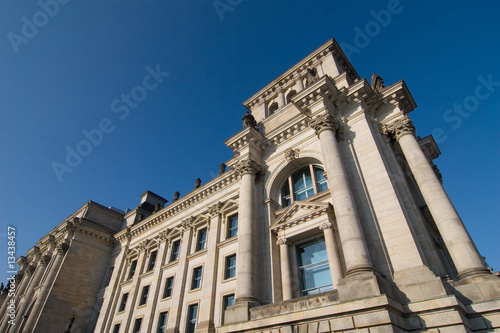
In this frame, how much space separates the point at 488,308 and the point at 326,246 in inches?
258

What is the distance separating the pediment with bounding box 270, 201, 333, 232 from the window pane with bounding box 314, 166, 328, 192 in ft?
6.49

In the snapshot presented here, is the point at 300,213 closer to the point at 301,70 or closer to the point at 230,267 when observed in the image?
the point at 230,267

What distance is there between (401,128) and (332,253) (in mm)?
7897

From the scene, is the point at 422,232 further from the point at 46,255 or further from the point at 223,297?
the point at 46,255

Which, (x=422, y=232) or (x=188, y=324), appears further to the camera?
(x=188, y=324)

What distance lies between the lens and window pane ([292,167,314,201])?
18.4 meters

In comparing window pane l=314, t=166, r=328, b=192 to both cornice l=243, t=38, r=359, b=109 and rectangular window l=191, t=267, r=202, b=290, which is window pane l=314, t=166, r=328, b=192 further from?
rectangular window l=191, t=267, r=202, b=290

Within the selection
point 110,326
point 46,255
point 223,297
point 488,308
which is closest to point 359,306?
point 488,308

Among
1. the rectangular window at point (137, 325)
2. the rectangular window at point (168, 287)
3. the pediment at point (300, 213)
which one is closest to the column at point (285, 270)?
the pediment at point (300, 213)

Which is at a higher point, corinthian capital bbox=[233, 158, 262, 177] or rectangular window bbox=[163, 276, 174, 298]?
corinthian capital bbox=[233, 158, 262, 177]

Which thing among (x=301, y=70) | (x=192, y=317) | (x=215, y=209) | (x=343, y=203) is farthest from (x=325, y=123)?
(x=192, y=317)

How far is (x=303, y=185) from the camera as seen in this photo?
62.5 feet

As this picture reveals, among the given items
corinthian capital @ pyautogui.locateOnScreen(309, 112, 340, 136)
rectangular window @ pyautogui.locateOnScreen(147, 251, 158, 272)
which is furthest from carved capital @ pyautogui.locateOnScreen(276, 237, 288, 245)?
rectangular window @ pyautogui.locateOnScreen(147, 251, 158, 272)

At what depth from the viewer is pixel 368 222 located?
1337 centimetres
